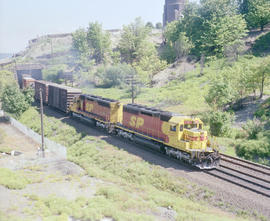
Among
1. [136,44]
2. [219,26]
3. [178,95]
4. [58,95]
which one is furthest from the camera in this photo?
[136,44]

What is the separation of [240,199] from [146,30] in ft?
207

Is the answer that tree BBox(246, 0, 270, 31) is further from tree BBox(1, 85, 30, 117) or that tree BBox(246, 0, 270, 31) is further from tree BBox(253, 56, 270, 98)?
tree BBox(1, 85, 30, 117)

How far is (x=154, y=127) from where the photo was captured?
22047mm

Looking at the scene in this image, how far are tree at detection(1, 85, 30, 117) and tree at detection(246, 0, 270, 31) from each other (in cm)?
5251

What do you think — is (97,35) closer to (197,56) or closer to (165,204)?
(197,56)

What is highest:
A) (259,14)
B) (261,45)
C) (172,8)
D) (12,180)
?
(172,8)

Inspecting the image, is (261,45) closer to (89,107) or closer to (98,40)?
(89,107)

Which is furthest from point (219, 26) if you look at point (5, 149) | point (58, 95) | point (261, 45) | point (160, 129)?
point (5, 149)

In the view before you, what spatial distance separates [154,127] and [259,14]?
50.2 m

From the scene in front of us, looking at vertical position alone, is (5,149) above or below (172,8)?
below

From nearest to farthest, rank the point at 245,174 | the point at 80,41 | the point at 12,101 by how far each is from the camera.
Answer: the point at 245,174 < the point at 12,101 < the point at 80,41

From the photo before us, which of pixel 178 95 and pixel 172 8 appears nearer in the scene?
pixel 178 95

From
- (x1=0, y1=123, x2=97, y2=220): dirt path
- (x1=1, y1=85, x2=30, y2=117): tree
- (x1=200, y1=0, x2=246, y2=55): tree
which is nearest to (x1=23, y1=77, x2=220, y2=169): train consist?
(x1=0, y1=123, x2=97, y2=220): dirt path

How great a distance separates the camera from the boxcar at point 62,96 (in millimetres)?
35291
